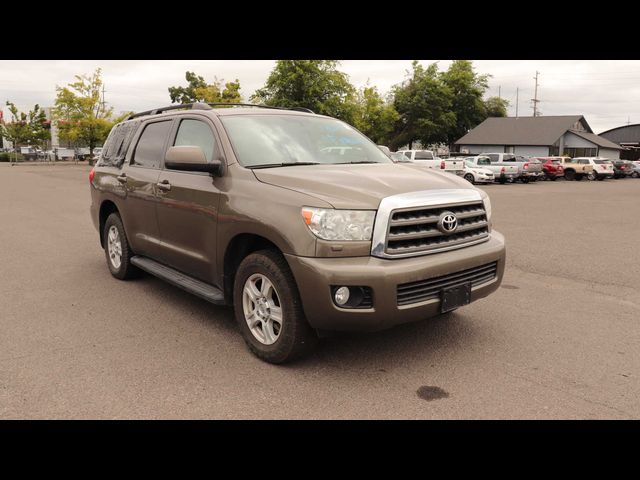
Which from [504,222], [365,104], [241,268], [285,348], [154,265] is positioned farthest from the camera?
[365,104]

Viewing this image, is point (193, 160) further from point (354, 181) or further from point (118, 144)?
point (118, 144)

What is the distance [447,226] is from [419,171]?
78 cm

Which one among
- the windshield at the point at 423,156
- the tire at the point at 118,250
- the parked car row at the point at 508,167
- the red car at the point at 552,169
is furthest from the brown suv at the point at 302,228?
the red car at the point at 552,169

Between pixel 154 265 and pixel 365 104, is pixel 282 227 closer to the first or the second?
pixel 154 265

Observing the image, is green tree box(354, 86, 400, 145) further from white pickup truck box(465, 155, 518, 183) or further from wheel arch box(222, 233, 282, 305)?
wheel arch box(222, 233, 282, 305)

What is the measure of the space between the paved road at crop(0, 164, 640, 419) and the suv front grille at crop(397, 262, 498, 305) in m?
0.57

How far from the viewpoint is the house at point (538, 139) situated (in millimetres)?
56062

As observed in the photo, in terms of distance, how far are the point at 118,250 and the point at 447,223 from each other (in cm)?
415

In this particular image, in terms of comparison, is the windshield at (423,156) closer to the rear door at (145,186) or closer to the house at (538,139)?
the rear door at (145,186)

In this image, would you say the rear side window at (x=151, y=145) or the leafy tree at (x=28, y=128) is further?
the leafy tree at (x=28, y=128)

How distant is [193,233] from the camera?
4.60 meters

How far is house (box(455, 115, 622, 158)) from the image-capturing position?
56.1m

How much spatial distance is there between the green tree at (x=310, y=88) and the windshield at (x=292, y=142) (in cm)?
3338

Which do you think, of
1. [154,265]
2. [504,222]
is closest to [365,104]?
[504,222]
